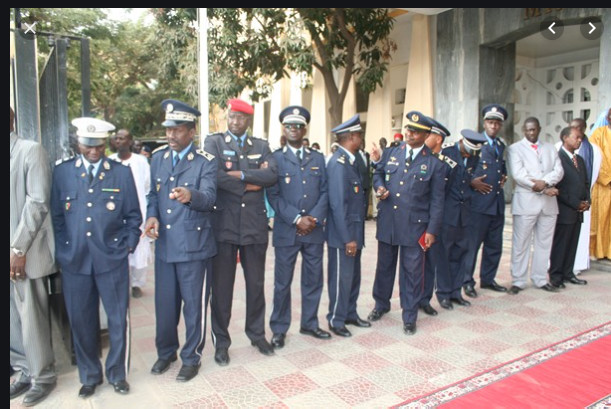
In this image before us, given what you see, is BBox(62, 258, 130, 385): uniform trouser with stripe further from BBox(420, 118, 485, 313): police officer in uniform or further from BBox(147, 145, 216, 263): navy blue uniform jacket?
BBox(420, 118, 485, 313): police officer in uniform

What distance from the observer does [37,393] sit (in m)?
3.07

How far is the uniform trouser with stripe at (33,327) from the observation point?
10.1ft

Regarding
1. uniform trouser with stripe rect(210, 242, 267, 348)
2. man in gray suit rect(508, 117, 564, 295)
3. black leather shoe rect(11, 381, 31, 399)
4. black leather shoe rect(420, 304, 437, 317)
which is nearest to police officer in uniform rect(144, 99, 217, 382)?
uniform trouser with stripe rect(210, 242, 267, 348)

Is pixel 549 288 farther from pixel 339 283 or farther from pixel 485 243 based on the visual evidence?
pixel 339 283

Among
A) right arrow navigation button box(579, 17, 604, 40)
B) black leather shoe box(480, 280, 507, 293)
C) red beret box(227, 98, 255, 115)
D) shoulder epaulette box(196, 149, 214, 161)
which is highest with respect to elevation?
right arrow navigation button box(579, 17, 604, 40)

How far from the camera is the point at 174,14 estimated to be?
395 inches

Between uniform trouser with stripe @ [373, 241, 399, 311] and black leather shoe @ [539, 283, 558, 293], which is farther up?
uniform trouser with stripe @ [373, 241, 399, 311]

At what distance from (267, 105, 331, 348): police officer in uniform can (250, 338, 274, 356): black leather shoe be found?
0.36 ft

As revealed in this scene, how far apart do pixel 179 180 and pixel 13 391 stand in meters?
1.70

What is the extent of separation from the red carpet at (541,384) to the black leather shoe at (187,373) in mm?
1444

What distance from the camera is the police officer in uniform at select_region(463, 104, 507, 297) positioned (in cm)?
507

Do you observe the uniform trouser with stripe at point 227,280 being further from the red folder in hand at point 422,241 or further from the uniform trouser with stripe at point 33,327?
the red folder in hand at point 422,241

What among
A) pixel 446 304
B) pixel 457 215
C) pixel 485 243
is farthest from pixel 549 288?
pixel 457 215

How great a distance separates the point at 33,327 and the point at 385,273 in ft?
9.39
